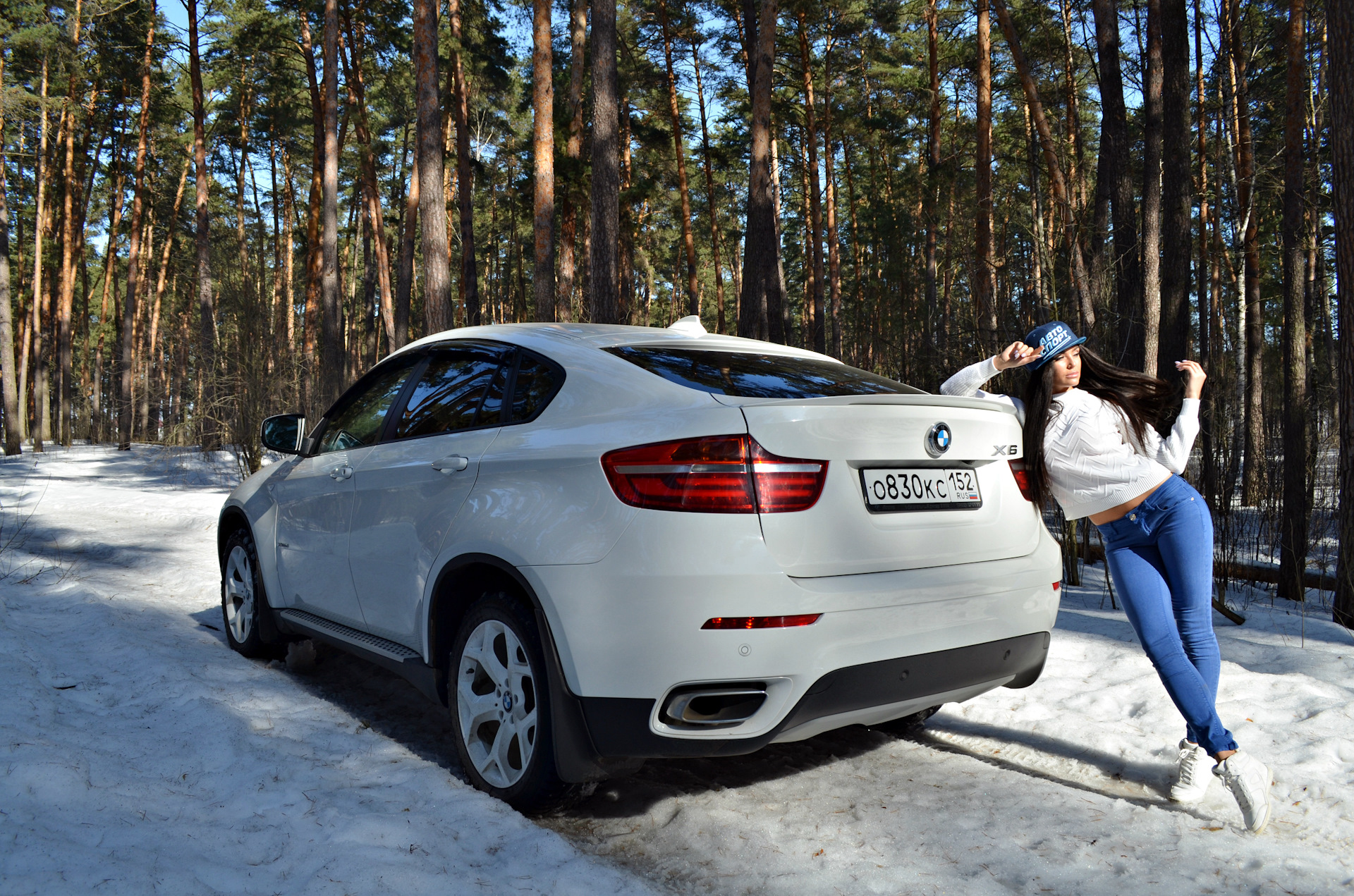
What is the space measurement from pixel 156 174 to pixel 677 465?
3641 centimetres

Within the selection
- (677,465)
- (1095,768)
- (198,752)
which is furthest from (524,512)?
(1095,768)

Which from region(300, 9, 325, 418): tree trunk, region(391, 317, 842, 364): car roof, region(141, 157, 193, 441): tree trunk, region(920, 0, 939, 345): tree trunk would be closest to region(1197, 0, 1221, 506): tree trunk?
region(920, 0, 939, 345): tree trunk

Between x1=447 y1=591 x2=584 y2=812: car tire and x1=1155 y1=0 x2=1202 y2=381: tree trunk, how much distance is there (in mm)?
9957

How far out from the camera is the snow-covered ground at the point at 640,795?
2582 mm

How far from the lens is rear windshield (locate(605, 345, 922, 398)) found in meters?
2.91

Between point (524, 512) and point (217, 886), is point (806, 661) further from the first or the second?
point (217, 886)

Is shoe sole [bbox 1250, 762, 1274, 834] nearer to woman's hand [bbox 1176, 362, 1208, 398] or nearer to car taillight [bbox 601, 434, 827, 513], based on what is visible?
woman's hand [bbox 1176, 362, 1208, 398]

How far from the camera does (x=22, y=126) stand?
93.2 ft

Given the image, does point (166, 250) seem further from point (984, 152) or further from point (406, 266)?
point (984, 152)

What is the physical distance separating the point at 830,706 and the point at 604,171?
10079mm

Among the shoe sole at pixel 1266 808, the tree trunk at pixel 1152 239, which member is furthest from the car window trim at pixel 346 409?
the tree trunk at pixel 1152 239

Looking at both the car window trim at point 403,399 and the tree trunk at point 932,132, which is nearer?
the car window trim at point 403,399

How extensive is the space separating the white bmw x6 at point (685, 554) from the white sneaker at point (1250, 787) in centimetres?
71

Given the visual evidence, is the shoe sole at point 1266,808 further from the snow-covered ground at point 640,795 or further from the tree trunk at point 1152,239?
the tree trunk at point 1152,239
